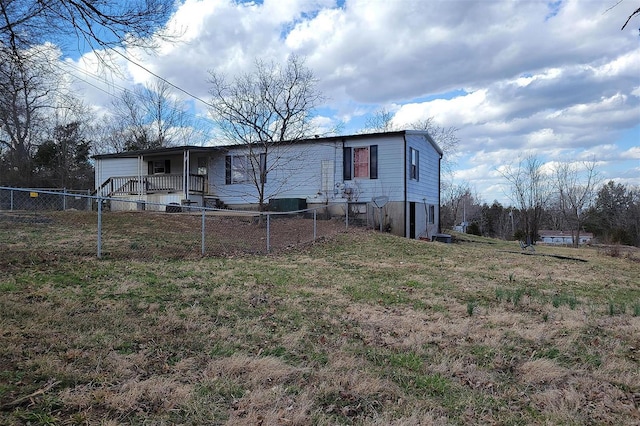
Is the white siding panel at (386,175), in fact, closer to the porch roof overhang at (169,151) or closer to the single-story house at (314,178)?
the single-story house at (314,178)

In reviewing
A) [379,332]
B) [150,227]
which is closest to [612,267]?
[379,332]

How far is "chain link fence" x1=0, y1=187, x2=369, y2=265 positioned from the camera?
8.29 meters

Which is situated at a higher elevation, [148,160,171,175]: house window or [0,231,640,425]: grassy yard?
[148,160,171,175]: house window

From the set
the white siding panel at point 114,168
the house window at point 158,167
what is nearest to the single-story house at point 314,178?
the house window at point 158,167

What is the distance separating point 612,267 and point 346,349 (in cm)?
1119

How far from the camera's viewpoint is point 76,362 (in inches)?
134

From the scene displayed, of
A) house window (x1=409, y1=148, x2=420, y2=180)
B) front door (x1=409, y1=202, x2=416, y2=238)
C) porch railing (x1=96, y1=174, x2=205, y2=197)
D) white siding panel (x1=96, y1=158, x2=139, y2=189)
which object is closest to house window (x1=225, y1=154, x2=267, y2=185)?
porch railing (x1=96, y1=174, x2=205, y2=197)

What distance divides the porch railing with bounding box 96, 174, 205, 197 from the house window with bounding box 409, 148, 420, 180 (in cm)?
956

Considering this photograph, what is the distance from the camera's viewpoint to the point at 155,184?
20.5 m

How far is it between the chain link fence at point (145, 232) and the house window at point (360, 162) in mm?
1667

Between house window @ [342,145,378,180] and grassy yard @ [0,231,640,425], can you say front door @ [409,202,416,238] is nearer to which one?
house window @ [342,145,378,180]

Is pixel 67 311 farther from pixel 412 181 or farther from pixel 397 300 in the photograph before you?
pixel 412 181

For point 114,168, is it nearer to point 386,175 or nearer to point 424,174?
point 386,175

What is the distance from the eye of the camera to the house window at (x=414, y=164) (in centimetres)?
1800
